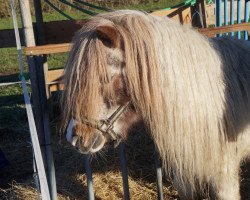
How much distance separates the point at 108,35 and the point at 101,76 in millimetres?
196

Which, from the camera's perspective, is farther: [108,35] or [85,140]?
[85,140]

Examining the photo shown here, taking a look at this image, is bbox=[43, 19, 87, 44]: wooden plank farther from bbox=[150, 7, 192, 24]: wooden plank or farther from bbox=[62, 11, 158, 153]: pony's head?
bbox=[62, 11, 158, 153]: pony's head

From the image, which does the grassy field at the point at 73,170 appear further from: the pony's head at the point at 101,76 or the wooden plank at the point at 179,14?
the wooden plank at the point at 179,14

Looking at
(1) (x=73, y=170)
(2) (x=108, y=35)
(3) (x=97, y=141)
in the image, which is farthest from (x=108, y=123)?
(1) (x=73, y=170)

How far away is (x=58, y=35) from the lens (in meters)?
3.66

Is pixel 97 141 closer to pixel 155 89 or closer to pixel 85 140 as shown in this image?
pixel 85 140

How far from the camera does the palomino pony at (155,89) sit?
1907 mm

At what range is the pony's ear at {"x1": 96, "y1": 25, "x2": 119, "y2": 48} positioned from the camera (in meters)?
1.84

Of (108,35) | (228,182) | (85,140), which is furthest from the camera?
(228,182)

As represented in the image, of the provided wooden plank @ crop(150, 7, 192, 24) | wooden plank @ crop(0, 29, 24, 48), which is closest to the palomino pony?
wooden plank @ crop(150, 7, 192, 24)

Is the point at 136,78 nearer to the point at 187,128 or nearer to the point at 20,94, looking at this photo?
the point at 187,128

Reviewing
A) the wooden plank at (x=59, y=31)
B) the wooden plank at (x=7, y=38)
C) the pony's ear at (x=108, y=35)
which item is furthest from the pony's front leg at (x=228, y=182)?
the wooden plank at (x=7, y=38)

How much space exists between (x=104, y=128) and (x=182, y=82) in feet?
1.49

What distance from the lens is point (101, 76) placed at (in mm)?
1898
